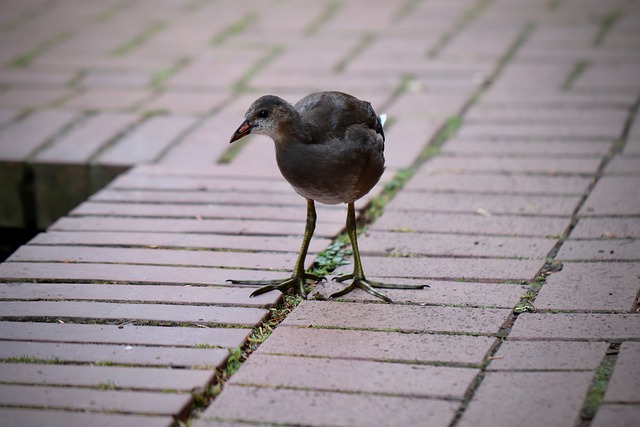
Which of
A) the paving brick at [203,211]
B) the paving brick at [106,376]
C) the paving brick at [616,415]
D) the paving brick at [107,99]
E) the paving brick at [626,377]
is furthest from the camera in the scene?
the paving brick at [107,99]

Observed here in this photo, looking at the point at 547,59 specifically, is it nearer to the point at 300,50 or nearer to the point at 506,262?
the point at 300,50

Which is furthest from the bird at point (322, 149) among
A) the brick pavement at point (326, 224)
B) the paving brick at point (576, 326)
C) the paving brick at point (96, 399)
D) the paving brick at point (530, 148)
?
the paving brick at point (530, 148)

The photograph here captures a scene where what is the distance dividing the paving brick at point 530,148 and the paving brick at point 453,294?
1252 mm

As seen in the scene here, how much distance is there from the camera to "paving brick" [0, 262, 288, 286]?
315 centimetres

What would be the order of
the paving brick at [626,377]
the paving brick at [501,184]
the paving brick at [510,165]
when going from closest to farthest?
the paving brick at [626,377] < the paving brick at [501,184] < the paving brick at [510,165]

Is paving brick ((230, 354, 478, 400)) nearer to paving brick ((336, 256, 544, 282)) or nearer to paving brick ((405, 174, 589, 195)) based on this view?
paving brick ((336, 256, 544, 282))

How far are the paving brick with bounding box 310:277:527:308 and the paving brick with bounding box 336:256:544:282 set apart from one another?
0.18 feet

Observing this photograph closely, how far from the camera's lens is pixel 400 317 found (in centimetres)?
286

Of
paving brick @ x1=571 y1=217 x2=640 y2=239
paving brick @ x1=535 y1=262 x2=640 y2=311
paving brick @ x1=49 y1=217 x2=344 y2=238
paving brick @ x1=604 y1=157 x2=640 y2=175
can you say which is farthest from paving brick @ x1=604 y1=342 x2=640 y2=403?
paving brick @ x1=604 y1=157 x2=640 y2=175

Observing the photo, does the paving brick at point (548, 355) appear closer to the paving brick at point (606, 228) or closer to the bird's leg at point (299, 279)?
the bird's leg at point (299, 279)

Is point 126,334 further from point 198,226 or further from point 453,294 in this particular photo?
point 453,294

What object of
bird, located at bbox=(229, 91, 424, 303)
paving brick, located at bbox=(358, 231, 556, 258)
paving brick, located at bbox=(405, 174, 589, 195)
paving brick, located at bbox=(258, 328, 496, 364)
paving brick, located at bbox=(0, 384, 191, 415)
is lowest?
paving brick, located at bbox=(405, 174, 589, 195)

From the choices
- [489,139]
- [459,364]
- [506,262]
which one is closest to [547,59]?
[489,139]

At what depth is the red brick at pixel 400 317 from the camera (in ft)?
9.12
